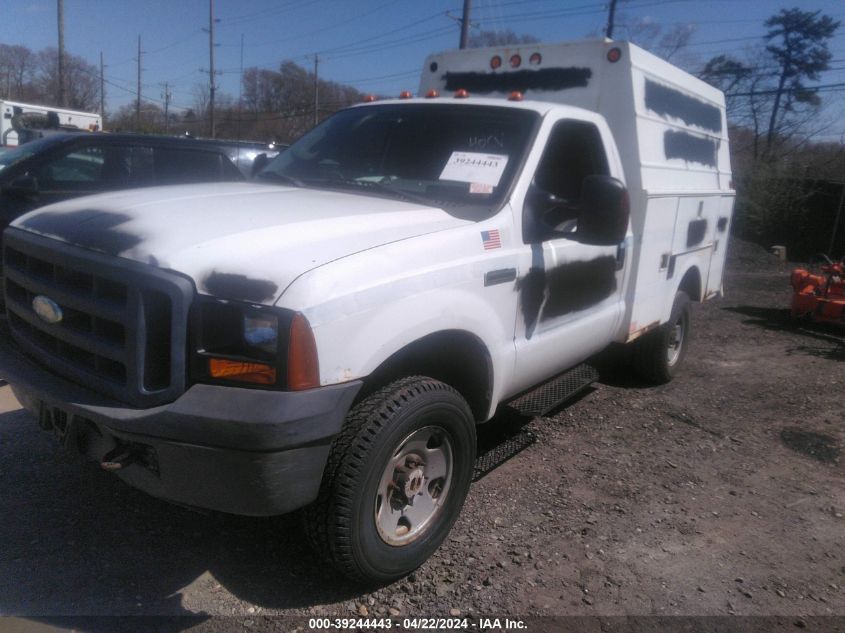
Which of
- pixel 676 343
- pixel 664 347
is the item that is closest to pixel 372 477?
pixel 664 347

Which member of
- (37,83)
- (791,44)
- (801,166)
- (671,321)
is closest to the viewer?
(671,321)

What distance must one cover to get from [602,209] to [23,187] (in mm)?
4830

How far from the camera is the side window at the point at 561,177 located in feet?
11.4

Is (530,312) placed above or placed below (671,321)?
above

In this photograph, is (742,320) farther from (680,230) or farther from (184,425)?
(184,425)

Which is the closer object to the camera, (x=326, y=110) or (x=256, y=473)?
(x=256, y=473)

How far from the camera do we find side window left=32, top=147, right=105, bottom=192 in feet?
20.3

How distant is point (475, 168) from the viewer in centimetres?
348

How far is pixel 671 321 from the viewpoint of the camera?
220 inches

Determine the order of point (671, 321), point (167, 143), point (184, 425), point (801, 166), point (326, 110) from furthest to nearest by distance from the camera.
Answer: point (326, 110) < point (801, 166) < point (167, 143) < point (671, 321) < point (184, 425)

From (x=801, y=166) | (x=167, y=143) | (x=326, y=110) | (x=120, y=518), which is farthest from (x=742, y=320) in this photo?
(x=326, y=110)

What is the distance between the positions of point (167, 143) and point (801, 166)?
16618 millimetres

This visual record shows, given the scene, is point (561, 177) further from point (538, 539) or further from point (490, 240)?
point (538, 539)

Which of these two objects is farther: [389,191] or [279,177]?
[279,177]
